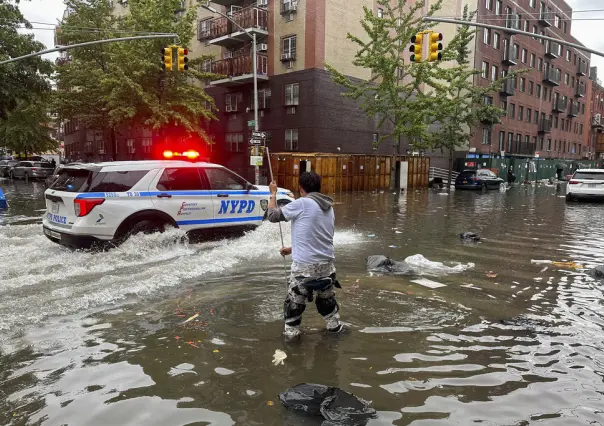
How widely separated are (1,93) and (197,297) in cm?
2377

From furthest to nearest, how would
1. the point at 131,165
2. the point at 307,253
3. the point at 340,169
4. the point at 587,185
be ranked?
1. the point at 340,169
2. the point at 587,185
3. the point at 131,165
4. the point at 307,253

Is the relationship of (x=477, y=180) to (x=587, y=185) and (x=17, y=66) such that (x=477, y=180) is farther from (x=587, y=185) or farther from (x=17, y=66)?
(x=17, y=66)

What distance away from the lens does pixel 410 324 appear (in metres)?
5.38

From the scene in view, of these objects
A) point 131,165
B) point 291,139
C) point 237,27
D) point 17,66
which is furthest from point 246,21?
point 131,165

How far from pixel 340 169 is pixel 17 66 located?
18426 mm

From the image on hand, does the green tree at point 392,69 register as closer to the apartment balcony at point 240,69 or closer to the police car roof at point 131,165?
the apartment balcony at point 240,69

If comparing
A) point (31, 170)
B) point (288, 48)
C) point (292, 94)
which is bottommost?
point (31, 170)

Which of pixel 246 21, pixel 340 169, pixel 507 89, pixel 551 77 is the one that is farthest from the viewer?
pixel 551 77

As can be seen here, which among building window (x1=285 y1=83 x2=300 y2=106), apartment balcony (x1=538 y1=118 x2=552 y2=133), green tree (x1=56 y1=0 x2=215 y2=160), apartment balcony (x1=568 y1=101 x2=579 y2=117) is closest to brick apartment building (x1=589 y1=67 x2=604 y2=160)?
apartment balcony (x1=568 y1=101 x2=579 y2=117)

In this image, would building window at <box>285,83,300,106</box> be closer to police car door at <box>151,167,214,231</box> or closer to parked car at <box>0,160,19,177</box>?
parked car at <box>0,160,19,177</box>

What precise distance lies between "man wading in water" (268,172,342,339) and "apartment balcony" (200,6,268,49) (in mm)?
29729

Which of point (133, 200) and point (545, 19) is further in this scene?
point (545, 19)

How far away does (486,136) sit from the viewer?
153 ft

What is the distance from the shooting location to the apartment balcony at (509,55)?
48.0 meters
